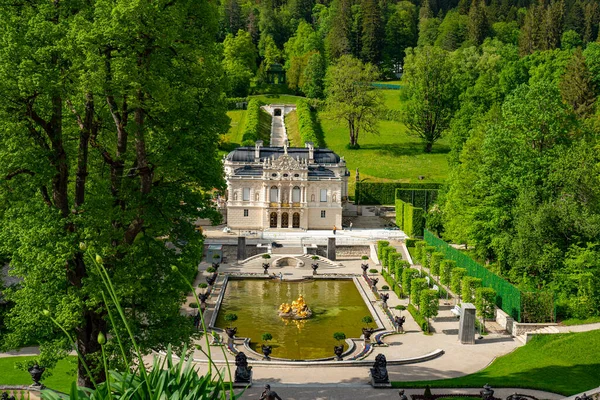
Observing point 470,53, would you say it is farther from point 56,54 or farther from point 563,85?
point 56,54

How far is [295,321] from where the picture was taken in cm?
4250

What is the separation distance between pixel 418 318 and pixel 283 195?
3044 cm

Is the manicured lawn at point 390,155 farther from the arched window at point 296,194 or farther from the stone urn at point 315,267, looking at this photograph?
the stone urn at point 315,267

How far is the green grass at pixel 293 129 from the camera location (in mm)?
100188

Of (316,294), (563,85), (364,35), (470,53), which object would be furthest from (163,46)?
(364,35)

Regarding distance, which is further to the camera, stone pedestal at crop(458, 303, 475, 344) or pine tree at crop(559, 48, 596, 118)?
pine tree at crop(559, 48, 596, 118)

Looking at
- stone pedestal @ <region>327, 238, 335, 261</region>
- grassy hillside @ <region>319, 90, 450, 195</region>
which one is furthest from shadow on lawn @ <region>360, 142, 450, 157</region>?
stone pedestal @ <region>327, 238, 335, 261</region>

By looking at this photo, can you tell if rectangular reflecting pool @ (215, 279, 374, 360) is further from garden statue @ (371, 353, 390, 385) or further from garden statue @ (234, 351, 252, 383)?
garden statue @ (371, 353, 390, 385)

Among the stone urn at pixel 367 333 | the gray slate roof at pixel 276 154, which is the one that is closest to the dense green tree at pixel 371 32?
the gray slate roof at pixel 276 154

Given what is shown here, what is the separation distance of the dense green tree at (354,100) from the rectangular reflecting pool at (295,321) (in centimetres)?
4310

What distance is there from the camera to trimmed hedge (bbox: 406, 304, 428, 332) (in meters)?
40.0

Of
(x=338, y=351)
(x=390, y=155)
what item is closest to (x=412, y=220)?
(x=390, y=155)

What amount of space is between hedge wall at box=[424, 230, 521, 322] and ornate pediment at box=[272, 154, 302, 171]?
1861 centimetres

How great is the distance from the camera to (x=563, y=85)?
3425 inches
